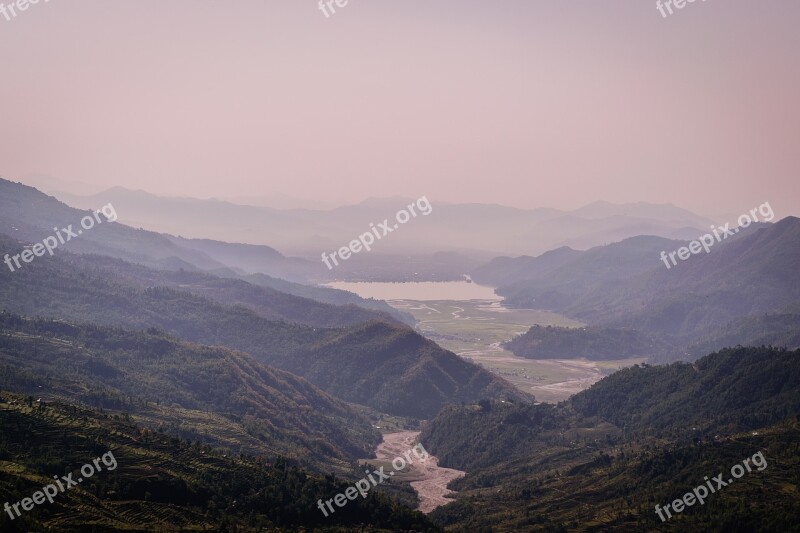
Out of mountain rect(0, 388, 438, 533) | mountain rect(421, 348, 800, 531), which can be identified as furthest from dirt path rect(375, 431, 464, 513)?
mountain rect(0, 388, 438, 533)

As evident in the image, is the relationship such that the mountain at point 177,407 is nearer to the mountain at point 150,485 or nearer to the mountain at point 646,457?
the mountain at point 646,457

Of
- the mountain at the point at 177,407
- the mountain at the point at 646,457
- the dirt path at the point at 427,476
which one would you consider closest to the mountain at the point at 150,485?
the mountain at the point at 646,457

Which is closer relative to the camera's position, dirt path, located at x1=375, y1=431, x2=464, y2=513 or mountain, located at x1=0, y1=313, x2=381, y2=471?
dirt path, located at x1=375, y1=431, x2=464, y2=513

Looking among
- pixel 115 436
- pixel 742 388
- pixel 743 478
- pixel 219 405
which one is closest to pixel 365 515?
pixel 115 436

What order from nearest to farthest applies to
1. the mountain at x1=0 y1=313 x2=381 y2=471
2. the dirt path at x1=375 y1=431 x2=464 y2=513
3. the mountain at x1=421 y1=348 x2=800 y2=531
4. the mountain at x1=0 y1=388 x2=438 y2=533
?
the mountain at x1=0 y1=388 x2=438 y2=533
the mountain at x1=421 y1=348 x2=800 y2=531
the dirt path at x1=375 y1=431 x2=464 y2=513
the mountain at x1=0 y1=313 x2=381 y2=471

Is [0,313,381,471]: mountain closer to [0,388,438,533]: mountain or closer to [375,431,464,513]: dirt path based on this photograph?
[375,431,464,513]: dirt path

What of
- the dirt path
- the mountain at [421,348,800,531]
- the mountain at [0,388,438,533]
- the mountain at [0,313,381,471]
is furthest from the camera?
the mountain at [0,313,381,471]

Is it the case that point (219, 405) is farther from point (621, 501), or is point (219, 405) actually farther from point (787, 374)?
point (787, 374)
